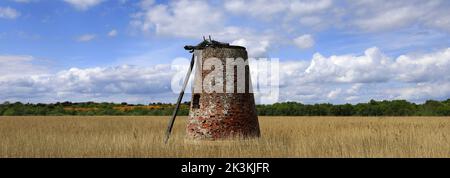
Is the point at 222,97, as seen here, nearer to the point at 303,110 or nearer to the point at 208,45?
the point at 208,45

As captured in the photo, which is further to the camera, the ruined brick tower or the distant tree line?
the distant tree line

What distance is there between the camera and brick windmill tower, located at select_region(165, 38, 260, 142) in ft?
40.7

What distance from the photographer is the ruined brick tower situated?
12406 mm

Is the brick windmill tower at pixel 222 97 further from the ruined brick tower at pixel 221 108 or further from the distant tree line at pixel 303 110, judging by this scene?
the distant tree line at pixel 303 110

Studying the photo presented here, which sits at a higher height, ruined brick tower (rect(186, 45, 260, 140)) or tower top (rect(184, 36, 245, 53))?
tower top (rect(184, 36, 245, 53))

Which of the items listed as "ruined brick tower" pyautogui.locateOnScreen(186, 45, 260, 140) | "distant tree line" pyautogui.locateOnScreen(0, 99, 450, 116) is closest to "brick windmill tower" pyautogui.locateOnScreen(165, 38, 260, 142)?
"ruined brick tower" pyautogui.locateOnScreen(186, 45, 260, 140)

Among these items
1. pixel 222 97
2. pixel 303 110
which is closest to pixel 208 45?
pixel 222 97

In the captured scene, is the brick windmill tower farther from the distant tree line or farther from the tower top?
the distant tree line

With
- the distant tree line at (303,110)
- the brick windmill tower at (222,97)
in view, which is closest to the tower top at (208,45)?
the brick windmill tower at (222,97)

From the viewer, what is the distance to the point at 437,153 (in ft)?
34.1

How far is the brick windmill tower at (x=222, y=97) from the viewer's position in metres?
12.4

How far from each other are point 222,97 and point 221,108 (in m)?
0.30

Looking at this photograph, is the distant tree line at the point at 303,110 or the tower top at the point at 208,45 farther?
the distant tree line at the point at 303,110
